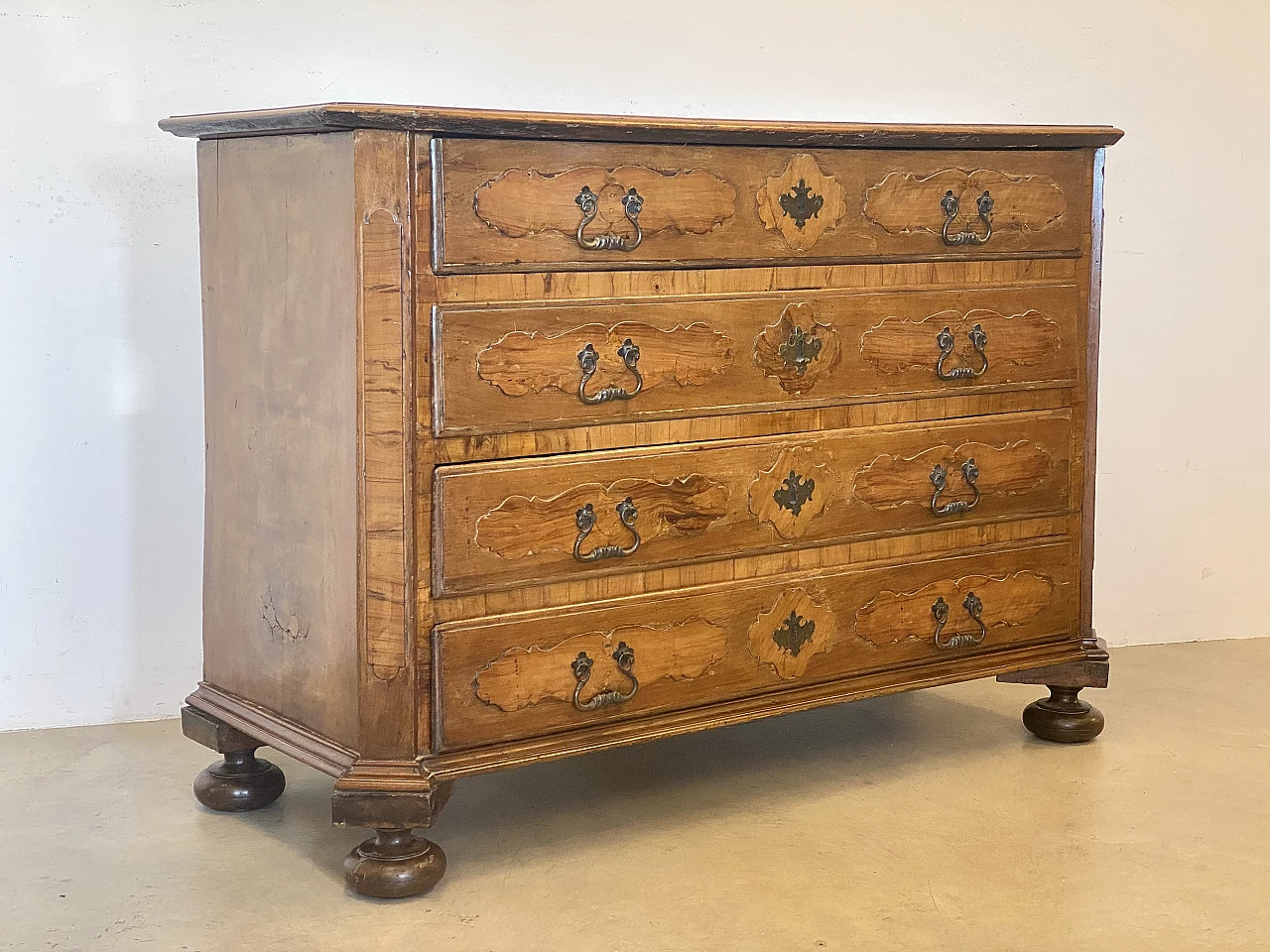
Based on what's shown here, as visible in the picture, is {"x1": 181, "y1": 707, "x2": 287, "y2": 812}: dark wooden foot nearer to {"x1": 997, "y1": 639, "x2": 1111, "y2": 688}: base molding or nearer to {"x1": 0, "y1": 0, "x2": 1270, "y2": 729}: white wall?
{"x1": 0, "y1": 0, "x2": 1270, "y2": 729}: white wall

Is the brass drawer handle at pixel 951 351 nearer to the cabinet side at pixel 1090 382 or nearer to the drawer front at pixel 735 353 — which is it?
the drawer front at pixel 735 353

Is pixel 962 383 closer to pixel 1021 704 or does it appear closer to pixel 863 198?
pixel 863 198

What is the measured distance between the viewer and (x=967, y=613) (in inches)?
115

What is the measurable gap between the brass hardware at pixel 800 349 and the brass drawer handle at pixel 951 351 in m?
0.27

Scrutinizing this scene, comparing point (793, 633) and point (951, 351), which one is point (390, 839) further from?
point (951, 351)

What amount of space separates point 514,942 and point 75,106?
6.10 feet

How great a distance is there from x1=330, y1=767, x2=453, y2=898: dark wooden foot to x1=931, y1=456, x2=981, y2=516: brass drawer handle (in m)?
1.05

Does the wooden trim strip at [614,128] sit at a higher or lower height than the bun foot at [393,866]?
higher

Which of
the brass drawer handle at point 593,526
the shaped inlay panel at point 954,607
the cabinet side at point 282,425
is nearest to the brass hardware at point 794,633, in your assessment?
the shaped inlay panel at point 954,607

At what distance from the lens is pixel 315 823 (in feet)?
8.76

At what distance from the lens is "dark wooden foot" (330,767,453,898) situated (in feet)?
7.63

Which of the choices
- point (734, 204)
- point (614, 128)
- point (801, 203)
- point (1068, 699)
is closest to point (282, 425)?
point (614, 128)

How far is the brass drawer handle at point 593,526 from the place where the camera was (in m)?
2.43

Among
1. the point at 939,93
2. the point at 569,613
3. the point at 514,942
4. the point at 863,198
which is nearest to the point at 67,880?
the point at 514,942
